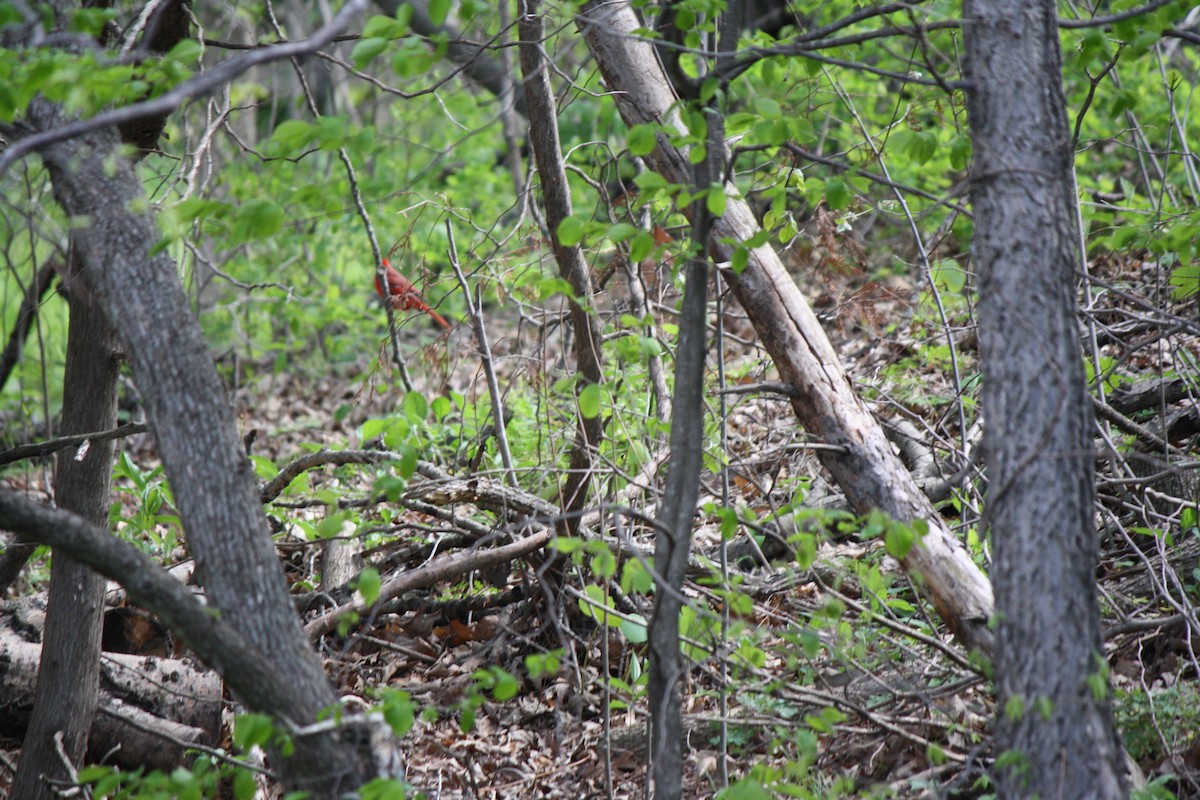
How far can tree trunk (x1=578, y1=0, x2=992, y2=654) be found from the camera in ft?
9.50

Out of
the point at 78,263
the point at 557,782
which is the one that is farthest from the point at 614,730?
the point at 78,263

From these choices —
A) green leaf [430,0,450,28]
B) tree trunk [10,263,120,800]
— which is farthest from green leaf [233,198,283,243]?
tree trunk [10,263,120,800]

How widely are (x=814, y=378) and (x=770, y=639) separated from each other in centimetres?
113

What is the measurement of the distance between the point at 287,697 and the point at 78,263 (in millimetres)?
1784

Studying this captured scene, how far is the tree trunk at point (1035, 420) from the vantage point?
1.83 meters

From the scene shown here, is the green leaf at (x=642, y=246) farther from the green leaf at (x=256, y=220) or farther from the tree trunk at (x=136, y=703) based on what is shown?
the tree trunk at (x=136, y=703)

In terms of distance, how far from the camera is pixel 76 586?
116 inches

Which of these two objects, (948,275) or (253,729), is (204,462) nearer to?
(253,729)

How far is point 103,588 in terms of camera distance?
117 inches

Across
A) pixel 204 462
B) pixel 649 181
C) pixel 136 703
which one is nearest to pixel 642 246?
pixel 649 181

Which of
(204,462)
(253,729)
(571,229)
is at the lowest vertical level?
(253,729)

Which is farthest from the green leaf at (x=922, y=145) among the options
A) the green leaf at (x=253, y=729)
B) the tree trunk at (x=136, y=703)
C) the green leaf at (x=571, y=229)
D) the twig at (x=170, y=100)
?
the tree trunk at (x=136, y=703)

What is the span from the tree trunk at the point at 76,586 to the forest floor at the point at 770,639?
68 centimetres

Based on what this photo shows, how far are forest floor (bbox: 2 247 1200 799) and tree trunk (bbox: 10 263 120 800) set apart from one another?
676mm
